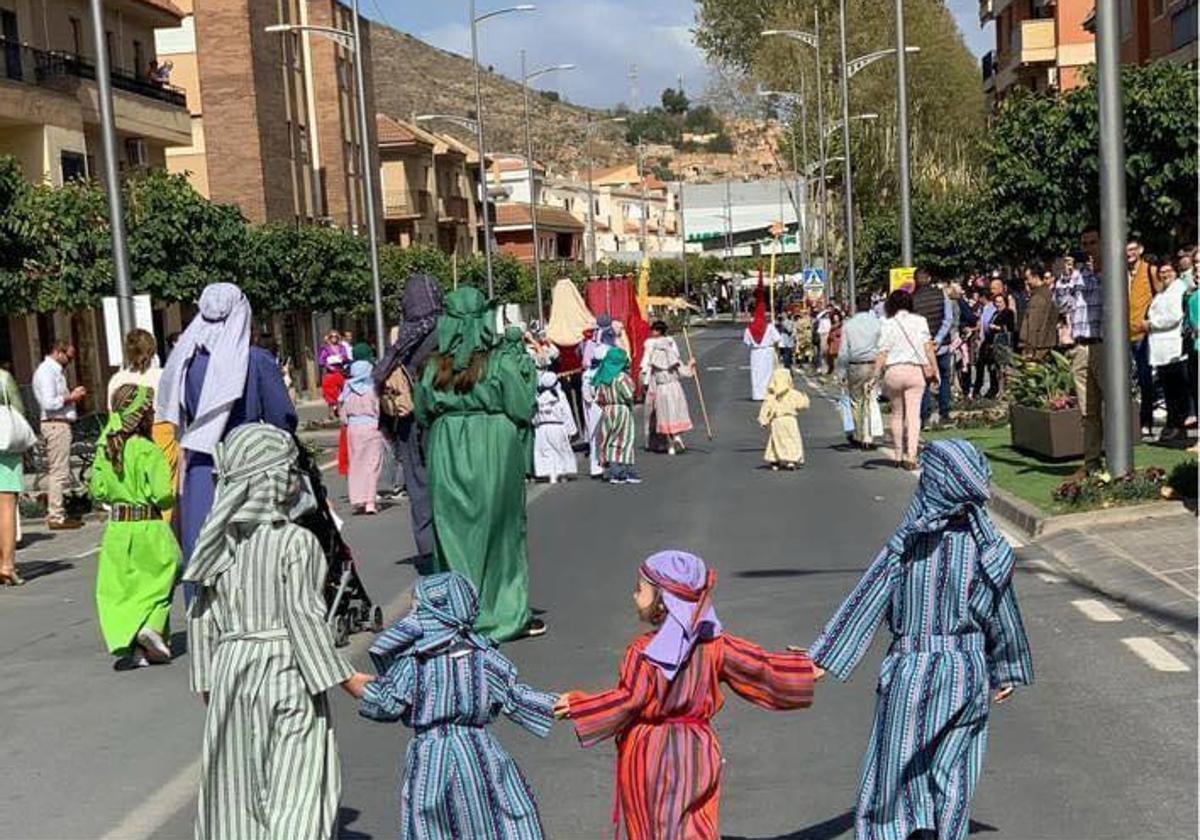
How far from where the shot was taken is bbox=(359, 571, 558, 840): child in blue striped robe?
5176mm

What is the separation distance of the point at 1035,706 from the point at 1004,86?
61.8 meters

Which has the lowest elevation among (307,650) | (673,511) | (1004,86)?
(673,511)

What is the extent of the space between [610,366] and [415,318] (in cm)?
1015

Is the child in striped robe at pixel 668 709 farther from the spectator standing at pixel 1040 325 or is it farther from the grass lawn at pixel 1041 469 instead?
the spectator standing at pixel 1040 325

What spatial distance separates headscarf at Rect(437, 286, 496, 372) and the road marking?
3.58 metres

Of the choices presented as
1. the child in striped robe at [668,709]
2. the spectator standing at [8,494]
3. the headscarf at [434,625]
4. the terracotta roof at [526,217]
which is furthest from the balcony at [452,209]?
the child in striped robe at [668,709]

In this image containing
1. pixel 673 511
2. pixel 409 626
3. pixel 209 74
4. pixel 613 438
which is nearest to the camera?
pixel 409 626

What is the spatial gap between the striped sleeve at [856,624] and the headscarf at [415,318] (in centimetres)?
488

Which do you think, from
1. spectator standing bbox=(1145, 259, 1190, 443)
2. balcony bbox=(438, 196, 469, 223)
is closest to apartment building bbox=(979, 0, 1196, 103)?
spectator standing bbox=(1145, 259, 1190, 443)

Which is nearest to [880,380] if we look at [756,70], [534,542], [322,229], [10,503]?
[534,542]

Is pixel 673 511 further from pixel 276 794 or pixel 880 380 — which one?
pixel 276 794

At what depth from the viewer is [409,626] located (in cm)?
529

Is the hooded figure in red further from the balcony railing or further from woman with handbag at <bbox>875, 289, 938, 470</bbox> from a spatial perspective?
the balcony railing

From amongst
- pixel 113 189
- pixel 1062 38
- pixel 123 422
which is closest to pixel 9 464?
pixel 123 422
